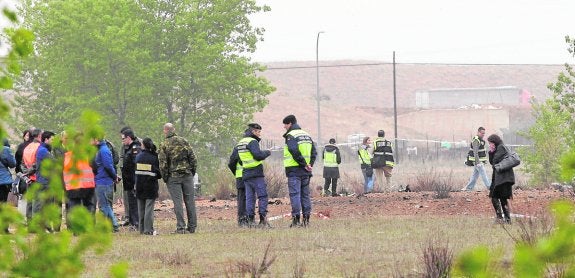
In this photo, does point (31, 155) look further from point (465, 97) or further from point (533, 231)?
point (465, 97)

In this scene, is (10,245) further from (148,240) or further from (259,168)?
(259,168)

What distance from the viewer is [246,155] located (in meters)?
18.8

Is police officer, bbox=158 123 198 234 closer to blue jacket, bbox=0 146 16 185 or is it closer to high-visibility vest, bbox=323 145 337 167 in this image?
blue jacket, bbox=0 146 16 185

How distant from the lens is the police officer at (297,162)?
61.6 ft

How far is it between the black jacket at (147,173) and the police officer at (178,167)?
11 centimetres

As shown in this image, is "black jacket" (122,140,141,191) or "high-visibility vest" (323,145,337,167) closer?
"black jacket" (122,140,141,191)

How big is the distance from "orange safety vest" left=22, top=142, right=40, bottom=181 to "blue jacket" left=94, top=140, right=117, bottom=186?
0.94 m

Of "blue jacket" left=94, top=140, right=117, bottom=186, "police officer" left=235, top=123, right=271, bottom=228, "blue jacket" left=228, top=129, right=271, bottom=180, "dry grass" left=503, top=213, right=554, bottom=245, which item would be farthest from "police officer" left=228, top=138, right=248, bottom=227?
"dry grass" left=503, top=213, right=554, bottom=245

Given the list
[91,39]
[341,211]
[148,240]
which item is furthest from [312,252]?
[91,39]

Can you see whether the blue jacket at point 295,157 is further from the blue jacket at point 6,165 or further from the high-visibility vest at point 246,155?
the blue jacket at point 6,165

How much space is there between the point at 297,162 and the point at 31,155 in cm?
406

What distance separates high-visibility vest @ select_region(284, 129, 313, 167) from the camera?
18766mm

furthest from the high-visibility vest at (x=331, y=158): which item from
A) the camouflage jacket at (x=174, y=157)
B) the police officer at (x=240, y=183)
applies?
the camouflage jacket at (x=174, y=157)

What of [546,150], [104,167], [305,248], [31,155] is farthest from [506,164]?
[546,150]
